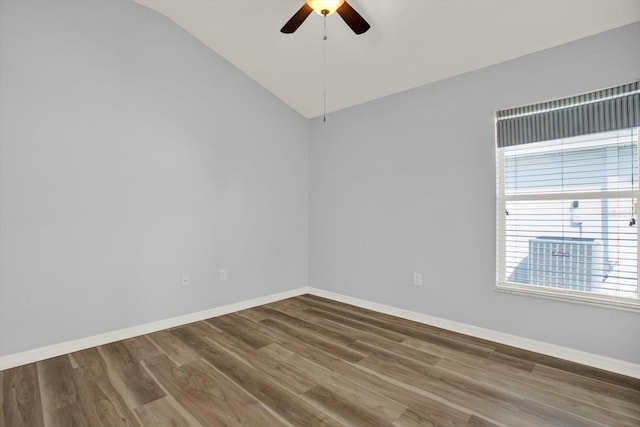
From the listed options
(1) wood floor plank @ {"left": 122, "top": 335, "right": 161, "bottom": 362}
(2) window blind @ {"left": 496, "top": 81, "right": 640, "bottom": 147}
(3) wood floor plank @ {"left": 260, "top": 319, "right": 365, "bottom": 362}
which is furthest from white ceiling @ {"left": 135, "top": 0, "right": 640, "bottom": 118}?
(1) wood floor plank @ {"left": 122, "top": 335, "right": 161, "bottom": 362}

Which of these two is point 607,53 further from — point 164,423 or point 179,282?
point 179,282

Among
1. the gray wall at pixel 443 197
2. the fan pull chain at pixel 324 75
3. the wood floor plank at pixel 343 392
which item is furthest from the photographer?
the fan pull chain at pixel 324 75

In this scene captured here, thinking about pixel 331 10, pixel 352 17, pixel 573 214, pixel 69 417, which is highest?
pixel 331 10

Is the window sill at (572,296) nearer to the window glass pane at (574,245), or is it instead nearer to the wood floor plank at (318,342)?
the window glass pane at (574,245)

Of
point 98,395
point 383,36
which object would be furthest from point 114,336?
point 383,36

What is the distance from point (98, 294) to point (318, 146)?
9.64 feet

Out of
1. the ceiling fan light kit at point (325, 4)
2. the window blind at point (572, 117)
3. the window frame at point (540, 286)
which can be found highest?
the ceiling fan light kit at point (325, 4)

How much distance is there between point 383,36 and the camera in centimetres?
275

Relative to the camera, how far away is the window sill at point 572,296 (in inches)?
85.5

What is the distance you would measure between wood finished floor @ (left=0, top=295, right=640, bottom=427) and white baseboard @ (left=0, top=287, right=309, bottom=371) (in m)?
0.07

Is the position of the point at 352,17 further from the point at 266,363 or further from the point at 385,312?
the point at 385,312

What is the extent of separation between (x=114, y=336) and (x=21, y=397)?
811 millimetres

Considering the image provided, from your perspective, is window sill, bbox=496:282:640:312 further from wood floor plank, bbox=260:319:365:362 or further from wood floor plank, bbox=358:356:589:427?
wood floor plank, bbox=260:319:365:362

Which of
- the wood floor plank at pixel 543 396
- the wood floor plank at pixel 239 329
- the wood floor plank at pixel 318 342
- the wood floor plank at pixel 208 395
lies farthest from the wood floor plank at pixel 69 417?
the wood floor plank at pixel 543 396
